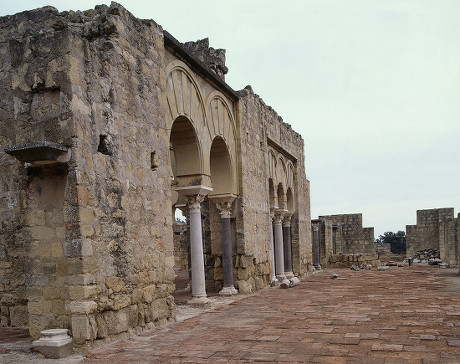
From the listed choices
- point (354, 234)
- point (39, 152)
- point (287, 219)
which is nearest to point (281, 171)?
point (287, 219)

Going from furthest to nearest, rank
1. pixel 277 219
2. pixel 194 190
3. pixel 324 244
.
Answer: pixel 324 244 < pixel 277 219 < pixel 194 190

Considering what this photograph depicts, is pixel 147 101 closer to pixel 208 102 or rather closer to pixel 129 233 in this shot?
pixel 129 233

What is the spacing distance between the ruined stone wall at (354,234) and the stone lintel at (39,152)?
2429 cm

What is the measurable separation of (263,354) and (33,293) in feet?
8.47

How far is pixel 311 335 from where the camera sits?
565cm

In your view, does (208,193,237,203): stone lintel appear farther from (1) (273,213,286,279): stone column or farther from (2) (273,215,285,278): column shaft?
(2) (273,215,285,278): column shaft

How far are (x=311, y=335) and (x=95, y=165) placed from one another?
317 cm

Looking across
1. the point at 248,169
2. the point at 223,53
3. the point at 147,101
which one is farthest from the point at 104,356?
the point at 223,53

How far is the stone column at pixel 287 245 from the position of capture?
16.2 meters

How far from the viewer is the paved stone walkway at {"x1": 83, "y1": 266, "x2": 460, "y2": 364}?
4.66 metres

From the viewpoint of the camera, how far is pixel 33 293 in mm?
5332

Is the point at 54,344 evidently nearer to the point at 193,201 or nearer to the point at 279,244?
the point at 193,201

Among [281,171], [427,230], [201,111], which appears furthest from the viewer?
[427,230]

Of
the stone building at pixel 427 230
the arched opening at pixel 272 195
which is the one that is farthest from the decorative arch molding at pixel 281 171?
the stone building at pixel 427 230
